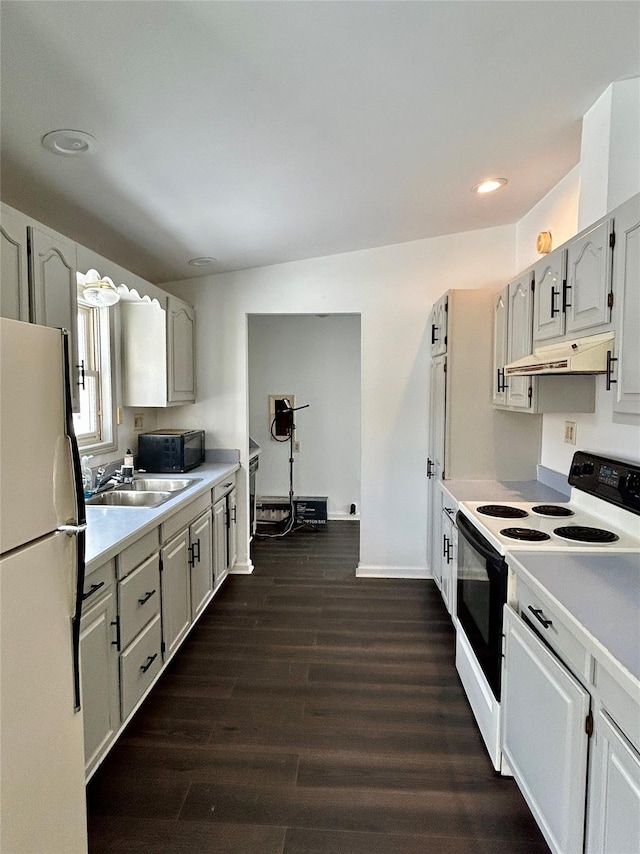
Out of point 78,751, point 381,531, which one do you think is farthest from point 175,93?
point 381,531

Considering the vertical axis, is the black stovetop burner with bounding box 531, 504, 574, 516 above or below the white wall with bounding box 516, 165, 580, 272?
below

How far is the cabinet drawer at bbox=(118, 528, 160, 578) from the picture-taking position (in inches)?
74.7

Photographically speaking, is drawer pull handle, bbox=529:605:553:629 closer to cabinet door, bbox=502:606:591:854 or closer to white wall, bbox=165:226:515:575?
cabinet door, bbox=502:606:591:854

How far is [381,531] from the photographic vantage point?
3721 millimetres

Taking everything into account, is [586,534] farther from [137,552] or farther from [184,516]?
[184,516]

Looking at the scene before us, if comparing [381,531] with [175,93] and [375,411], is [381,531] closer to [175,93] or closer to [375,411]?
[375,411]

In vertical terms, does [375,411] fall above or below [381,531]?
above

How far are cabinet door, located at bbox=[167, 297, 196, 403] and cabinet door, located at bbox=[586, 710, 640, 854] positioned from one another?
2.94 m

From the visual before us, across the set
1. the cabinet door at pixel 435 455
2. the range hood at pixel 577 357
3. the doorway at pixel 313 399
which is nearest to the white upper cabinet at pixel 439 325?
the cabinet door at pixel 435 455

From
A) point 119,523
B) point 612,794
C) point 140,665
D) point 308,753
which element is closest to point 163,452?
point 119,523

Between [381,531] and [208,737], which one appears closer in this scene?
[208,737]

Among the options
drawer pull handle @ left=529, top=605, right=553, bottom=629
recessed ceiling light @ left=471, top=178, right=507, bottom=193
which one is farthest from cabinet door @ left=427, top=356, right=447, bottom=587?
drawer pull handle @ left=529, top=605, right=553, bottom=629

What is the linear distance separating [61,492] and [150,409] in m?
2.69

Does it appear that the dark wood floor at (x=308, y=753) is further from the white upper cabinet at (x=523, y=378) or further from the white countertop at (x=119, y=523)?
the white upper cabinet at (x=523, y=378)
